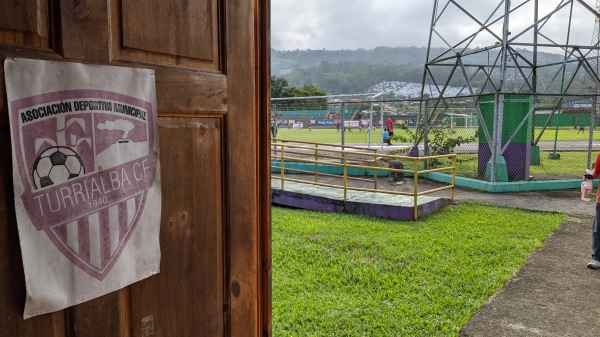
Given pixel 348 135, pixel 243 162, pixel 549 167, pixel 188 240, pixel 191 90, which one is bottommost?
pixel 549 167

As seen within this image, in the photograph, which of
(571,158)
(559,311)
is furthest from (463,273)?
(571,158)

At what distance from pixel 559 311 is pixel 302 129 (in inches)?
649

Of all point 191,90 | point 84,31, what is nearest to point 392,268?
point 191,90

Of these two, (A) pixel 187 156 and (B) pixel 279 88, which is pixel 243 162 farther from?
(B) pixel 279 88

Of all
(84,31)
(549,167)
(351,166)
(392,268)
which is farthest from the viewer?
(549,167)

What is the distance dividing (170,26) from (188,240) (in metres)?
0.67

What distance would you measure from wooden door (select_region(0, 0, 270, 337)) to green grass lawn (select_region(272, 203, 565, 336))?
85.2 inches

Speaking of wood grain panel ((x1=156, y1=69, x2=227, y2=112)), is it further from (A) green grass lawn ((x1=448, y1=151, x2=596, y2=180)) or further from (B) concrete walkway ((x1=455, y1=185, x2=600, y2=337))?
(A) green grass lawn ((x1=448, y1=151, x2=596, y2=180))

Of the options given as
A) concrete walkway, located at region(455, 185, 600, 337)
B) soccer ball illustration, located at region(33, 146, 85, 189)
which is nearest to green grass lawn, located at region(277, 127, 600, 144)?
concrete walkway, located at region(455, 185, 600, 337)

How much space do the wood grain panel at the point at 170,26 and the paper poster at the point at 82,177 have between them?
4.3 inches

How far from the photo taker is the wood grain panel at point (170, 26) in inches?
51.8

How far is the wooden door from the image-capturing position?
109 cm

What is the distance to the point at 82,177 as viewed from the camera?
3.91 feet

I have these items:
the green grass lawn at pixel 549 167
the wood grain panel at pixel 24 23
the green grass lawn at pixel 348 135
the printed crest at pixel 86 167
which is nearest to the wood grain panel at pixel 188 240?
the printed crest at pixel 86 167
